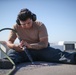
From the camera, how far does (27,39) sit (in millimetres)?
2199

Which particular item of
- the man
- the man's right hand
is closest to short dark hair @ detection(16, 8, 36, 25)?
the man

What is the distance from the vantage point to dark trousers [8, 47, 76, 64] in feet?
6.19

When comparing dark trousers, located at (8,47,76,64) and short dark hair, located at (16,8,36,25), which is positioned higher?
short dark hair, located at (16,8,36,25)

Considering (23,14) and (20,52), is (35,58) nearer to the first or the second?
(20,52)

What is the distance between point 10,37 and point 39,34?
368 mm

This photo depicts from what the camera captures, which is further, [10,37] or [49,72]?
[10,37]

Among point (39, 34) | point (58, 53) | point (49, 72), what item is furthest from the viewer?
point (39, 34)

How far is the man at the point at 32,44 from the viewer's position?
1.95 m

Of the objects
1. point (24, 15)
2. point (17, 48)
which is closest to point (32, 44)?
point (17, 48)

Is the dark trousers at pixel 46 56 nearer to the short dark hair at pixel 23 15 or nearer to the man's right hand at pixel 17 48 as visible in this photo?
the man's right hand at pixel 17 48

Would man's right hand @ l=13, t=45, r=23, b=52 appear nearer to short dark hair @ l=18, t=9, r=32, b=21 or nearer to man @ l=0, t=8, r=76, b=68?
man @ l=0, t=8, r=76, b=68

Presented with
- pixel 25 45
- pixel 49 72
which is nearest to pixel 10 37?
pixel 25 45

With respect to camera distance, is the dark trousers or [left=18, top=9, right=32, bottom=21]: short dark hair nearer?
the dark trousers

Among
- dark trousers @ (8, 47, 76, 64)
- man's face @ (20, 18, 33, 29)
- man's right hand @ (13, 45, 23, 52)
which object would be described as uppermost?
man's face @ (20, 18, 33, 29)
